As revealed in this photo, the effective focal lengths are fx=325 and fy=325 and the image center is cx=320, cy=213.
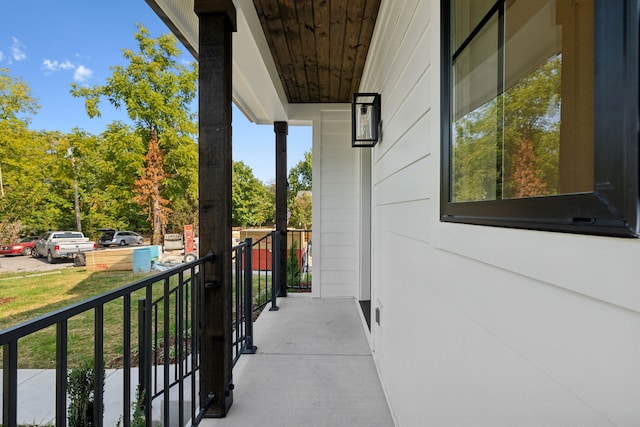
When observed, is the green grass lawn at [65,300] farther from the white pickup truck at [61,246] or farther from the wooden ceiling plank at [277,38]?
the wooden ceiling plank at [277,38]

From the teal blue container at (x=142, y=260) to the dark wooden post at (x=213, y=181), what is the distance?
12.5m

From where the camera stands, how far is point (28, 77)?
20766 mm

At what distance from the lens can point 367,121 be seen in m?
2.85

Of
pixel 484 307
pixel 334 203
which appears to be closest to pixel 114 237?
pixel 334 203

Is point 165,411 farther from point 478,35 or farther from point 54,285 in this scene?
point 54,285

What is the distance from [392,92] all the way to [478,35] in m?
1.25

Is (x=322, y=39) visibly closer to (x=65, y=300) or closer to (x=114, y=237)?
(x=65, y=300)

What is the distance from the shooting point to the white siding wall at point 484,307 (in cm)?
42

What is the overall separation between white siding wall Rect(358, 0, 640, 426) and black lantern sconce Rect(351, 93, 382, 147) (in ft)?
1.93

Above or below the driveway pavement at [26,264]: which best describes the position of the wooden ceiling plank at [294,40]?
above

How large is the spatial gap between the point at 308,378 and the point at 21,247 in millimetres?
17885

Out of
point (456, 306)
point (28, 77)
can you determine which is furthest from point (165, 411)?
point (28, 77)

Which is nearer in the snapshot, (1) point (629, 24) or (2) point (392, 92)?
(1) point (629, 24)

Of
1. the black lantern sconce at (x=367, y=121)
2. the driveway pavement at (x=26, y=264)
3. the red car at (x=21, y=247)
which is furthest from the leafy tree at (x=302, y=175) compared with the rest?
the black lantern sconce at (x=367, y=121)
